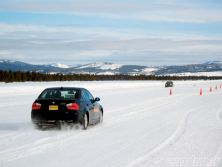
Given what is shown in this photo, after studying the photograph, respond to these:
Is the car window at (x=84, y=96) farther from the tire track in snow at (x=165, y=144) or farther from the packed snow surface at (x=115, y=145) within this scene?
the tire track in snow at (x=165, y=144)

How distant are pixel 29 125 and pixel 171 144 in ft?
20.1

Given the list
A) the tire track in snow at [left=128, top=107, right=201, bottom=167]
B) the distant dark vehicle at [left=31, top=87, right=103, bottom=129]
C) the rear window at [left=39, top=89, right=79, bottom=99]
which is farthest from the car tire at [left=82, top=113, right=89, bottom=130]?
the tire track in snow at [left=128, top=107, right=201, bottom=167]

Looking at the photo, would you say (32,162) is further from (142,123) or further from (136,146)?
(142,123)

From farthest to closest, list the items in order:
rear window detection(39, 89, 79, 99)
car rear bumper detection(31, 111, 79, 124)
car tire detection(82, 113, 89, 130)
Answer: rear window detection(39, 89, 79, 99)
car tire detection(82, 113, 89, 130)
car rear bumper detection(31, 111, 79, 124)

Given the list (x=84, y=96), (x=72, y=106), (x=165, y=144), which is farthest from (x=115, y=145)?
(x=84, y=96)

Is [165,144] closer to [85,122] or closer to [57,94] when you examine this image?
[85,122]

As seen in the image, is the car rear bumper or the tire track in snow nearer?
the tire track in snow

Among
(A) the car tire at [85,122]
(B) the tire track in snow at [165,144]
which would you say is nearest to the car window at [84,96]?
(A) the car tire at [85,122]

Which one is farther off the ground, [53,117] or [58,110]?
[58,110]

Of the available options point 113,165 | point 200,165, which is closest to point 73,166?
point 113,165

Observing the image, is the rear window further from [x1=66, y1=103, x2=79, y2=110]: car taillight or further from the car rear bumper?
the car rear bumper

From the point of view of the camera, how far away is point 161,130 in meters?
15.3

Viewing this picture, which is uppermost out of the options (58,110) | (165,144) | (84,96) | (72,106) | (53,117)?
(84,96)

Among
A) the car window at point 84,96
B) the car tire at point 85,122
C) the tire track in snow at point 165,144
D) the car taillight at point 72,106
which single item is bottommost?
the tire track in snow at point 165,144
